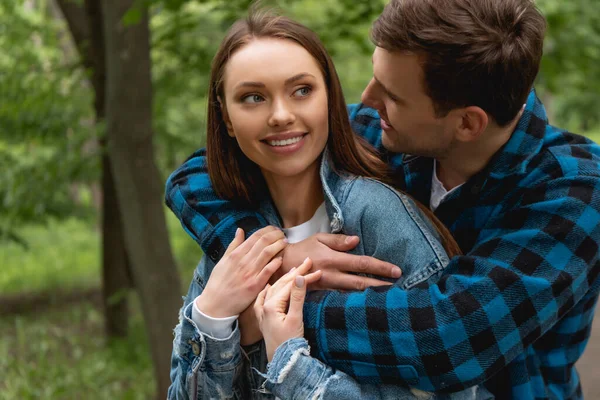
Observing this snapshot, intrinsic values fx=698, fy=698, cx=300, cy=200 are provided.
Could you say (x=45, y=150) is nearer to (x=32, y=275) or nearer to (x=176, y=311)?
(x=176, y=311)

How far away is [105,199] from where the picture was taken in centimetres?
708

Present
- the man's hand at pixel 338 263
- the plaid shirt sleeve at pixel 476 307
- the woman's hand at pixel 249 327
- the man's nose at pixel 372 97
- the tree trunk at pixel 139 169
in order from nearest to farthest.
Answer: the plaid shirt sleeve at pixel 476 307 → the man's hand at pixel 338 263 → the woman's hand at pixel 249 327 → the man's nose at pixel 372 97 → the tree trunk at pixel 139 169

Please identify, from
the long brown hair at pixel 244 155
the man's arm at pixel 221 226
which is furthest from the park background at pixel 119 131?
the long brown hair at pixel 244 155

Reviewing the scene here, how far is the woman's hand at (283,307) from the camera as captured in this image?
5.70ft

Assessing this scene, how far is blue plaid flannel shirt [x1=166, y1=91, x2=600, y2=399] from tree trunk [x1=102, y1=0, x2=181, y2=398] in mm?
2782

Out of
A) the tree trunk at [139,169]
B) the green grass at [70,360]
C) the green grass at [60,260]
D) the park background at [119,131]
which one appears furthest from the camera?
the green grass at [60,260]

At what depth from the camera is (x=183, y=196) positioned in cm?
212

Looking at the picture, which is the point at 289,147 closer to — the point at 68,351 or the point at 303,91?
the point at 303,91

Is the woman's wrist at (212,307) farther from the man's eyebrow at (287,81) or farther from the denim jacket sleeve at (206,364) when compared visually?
the man's eyebrow at (287,81)

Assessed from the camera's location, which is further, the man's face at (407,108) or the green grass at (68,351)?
the green grass at (68,351)

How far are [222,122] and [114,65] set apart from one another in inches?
108

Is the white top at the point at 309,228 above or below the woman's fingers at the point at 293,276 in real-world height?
above

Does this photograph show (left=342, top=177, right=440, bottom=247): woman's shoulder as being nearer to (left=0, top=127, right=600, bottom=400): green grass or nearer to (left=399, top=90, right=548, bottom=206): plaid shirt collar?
(left=399, top=90, right=548, bottom=206): plaid shirt collar

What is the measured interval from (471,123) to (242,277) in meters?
0.76
